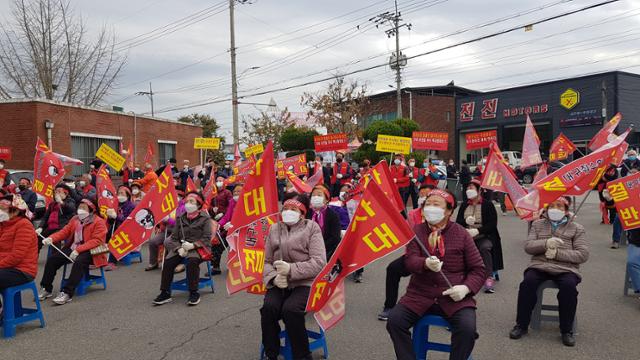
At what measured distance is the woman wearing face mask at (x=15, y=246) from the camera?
5.47 m

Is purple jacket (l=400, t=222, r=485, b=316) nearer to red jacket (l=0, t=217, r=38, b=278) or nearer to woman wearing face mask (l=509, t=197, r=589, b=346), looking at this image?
woman wearing face mask (l=509, t=197, r=589, b=346)

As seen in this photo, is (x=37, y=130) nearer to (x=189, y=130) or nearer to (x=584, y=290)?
(x=189, y=130)

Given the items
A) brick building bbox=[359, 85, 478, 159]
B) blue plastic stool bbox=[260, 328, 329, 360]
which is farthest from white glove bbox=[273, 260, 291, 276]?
brick building bbox=[359, 85, 478, 159]

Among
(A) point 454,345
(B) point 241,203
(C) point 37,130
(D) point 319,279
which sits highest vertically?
(C) point 37,130

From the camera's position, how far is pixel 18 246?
559cm

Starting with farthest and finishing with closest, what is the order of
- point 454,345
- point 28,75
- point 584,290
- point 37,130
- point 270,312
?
1. point 28,75
2. point 37,130
3. point 584,290
4. point 270,312
5. point 454,345

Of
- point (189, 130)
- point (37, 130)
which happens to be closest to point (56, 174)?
point (37, 130)

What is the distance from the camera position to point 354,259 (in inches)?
160

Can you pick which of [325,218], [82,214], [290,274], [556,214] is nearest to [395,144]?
[325,218]

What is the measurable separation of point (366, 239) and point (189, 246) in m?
3.33

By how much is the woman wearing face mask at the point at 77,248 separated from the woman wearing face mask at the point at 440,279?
4719mm

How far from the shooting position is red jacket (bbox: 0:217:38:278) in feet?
18.1

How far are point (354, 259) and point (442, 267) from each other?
0.75 m

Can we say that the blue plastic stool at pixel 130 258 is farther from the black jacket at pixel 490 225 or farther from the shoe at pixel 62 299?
the black jacket at pixel 490 225
